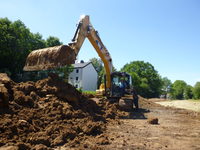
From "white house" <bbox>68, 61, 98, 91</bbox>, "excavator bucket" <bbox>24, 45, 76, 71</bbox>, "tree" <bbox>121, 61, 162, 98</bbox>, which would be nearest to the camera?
"excavator bucket" <bbox>24, 45, 76, 71</bbox>

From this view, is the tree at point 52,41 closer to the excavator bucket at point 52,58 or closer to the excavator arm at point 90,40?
the excavator arm at point 90,40

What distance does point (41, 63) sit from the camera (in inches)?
389

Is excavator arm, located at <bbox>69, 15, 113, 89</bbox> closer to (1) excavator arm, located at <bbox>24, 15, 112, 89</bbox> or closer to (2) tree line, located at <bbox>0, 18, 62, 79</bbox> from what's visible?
(1) excavator arm, located at <bbox>24, 15, 112, 89</bbox>

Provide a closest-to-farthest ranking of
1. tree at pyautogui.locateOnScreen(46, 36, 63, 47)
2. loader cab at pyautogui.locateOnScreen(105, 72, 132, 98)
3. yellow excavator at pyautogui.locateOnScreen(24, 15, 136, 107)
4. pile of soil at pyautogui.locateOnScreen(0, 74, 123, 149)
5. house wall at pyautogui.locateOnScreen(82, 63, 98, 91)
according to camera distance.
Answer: pile of soil at pyautogui.locateOnScreen(0, 74, 123, 149) < yellow excavator at pyautogui.locateOnScreen(24, 15, 136, 107) < loader cab at pyautogui.locateOnScreen(105, 72, 132, 98) < tree at pyautogui.locateOnScreen(46, 36, 63, 47) < house wall at pyautogui.locateOnScreen(82, 63, 98, 91)

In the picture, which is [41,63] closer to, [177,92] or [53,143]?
[53,143]

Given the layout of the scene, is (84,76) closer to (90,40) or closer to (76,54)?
(90,40)

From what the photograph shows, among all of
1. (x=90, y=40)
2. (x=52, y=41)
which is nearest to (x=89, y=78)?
(x=52, y=41)

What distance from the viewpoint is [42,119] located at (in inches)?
246

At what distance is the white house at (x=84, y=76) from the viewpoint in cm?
4606

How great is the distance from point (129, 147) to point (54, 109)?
11.0 feet

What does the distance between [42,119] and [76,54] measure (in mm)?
4851

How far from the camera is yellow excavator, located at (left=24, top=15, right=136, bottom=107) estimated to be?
375 inches

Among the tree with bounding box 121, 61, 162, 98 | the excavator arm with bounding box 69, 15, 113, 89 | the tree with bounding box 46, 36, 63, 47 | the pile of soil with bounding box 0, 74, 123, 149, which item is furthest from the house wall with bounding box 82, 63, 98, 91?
the pile of soil with bounding box 0, 74, 123, 149

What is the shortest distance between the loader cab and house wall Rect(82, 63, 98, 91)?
33.1 m
